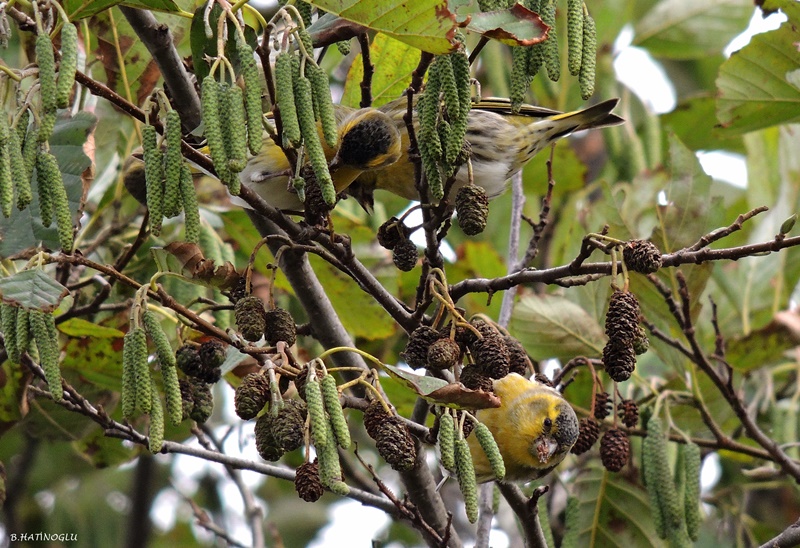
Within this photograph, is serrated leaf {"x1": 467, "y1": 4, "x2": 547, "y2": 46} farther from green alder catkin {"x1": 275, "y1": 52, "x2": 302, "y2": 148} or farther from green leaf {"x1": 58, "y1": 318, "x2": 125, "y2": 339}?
green leaf {"x1": 58, "y1": 318, "x2": 125, "y2": 339}

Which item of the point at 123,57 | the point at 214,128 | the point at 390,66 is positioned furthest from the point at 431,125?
the point at 123,57

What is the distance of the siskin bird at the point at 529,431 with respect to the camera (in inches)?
99.7

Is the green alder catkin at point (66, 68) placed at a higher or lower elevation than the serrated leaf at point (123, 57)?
higher

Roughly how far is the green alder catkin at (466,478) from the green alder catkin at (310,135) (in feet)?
1.52

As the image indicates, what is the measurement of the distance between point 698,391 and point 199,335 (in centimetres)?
145

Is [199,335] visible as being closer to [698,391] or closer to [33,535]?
[698,391]

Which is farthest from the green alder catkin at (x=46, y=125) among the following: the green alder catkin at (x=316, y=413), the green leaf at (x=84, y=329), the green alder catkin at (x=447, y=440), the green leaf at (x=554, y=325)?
the green leaf at (x=554, y=325)

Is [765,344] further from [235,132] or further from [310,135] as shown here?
[235,132]

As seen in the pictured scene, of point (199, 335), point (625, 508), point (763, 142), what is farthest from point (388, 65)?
point (763, 142)

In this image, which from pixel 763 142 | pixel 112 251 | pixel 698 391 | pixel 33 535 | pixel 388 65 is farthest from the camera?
pixel 33 535

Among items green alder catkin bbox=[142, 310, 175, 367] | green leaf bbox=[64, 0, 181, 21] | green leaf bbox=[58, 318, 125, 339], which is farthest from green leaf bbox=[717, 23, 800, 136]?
green alder catkin bbox=[142, 310, 175, 367]

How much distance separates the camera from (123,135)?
3297 millimetres

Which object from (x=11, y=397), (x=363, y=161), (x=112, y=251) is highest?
(x=363, y=161)

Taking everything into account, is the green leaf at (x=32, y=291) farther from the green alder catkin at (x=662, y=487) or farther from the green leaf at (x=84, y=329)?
the green alder catkin at (x=662, y=487)
